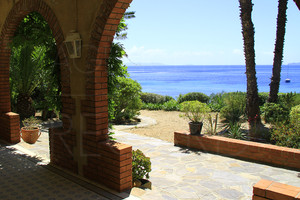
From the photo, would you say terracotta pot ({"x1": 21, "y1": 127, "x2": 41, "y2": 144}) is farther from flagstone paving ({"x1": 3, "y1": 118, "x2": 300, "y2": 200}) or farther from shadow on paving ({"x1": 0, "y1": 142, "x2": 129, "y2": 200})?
shadow on paving ({"x1": 0, "y1": 142, "x2": 129, "y2": 200})

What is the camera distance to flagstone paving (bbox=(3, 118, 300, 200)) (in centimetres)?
436

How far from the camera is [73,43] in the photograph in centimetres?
411

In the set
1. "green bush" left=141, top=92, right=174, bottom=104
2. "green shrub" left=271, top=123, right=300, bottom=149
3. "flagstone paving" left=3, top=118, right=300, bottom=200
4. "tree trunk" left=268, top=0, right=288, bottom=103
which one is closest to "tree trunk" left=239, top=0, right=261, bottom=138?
"tree trunk" left=268, top=0, right=288, bottom=103

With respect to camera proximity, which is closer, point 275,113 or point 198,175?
point 198,175

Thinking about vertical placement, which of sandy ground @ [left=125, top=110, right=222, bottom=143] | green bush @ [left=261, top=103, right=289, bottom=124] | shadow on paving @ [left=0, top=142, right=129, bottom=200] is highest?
green bush @ [left=261, top=103, right=289, bottom=124]

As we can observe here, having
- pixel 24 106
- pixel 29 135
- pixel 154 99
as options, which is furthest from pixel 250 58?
pixel 154 99

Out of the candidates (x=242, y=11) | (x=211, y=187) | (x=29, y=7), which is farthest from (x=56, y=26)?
(x=242, y=11)

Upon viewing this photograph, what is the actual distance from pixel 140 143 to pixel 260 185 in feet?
17.8

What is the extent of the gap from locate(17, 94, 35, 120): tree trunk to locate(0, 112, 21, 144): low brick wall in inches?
189

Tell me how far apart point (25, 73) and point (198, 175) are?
28.6 ft

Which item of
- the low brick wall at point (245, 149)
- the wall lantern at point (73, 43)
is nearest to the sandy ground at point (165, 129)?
the low brick wall at point (245, 149)

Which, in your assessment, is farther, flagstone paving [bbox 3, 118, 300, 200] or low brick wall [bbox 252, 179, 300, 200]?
flagstone paving [bbox 3, 118, 300, 200]

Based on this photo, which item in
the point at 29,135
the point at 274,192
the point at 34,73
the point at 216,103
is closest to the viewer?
the point at 274,192

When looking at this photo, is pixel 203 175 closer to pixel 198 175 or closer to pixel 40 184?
pixel 198 175
